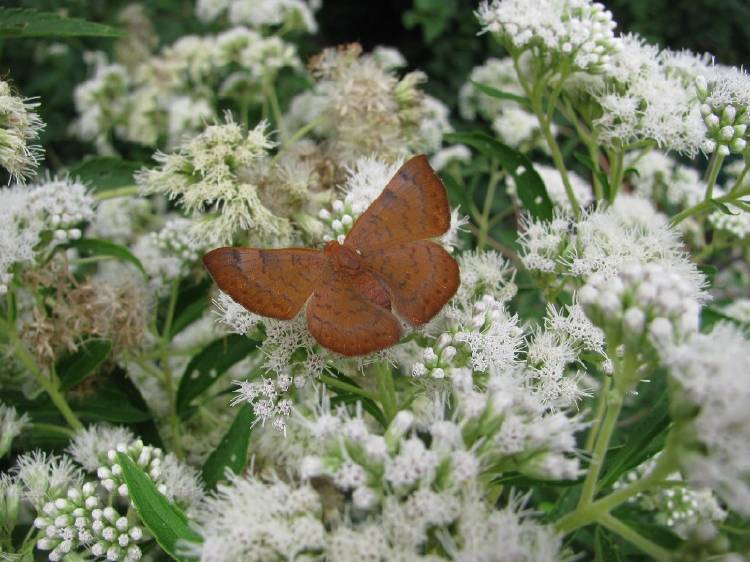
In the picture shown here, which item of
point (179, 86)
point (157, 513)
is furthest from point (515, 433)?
point (179, 86)

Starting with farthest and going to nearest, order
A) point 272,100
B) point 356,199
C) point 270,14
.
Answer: point 270,14 < point 272,100 < point 356,199

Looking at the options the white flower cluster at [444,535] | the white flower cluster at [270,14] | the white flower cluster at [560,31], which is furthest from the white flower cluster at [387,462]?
the white flower cluster at [270,14]

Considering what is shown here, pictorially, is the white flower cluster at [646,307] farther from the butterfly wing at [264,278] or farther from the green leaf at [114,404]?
the green leaf at [114,404]

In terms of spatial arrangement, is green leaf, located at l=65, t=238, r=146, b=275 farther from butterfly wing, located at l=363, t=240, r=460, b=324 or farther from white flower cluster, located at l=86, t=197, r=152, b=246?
butterfly wing, located at l=363, t=240, r=460, b=324

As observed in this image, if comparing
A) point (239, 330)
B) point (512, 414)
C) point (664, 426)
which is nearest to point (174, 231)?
point (239, 330)

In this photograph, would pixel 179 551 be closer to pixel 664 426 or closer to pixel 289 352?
pixel 289 352

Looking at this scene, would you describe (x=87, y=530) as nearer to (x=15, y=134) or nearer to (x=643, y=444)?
(x=15, y=134)

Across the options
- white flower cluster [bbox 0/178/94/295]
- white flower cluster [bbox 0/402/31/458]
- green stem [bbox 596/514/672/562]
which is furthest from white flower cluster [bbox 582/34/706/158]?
white flower cluster [bbox 0/402/31/458]
